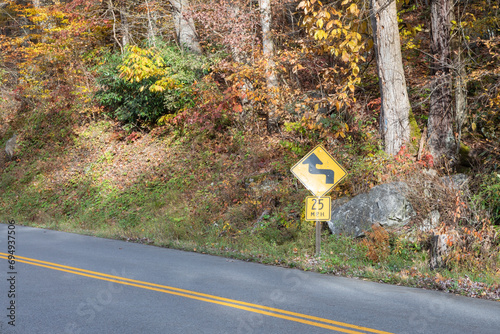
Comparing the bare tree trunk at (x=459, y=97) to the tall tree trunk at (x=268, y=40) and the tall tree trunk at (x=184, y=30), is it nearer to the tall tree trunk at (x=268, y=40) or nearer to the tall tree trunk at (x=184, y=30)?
the tall tree trunk at (x=268, y=40)

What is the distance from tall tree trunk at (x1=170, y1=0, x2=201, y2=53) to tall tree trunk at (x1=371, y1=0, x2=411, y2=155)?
33.8 feet

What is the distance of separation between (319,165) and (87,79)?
18.3m

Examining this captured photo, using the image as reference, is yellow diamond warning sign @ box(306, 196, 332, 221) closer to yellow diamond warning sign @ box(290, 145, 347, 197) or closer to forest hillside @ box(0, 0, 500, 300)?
yellow diamond warning sign @ box(290, 145, 347, 197)

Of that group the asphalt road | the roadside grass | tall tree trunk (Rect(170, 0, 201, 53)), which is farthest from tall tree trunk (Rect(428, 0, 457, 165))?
tall tree trunk (Rect(170, 0, 201, 53))

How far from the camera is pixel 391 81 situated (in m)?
12.5

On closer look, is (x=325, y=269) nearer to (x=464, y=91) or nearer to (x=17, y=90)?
(x=464, y=91)

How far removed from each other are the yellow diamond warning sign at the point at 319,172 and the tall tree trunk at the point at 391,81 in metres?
2.87

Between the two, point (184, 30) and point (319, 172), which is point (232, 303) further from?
point (184, 30)

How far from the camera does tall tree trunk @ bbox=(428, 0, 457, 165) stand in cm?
1214

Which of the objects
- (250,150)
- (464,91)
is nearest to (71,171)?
(250,150)

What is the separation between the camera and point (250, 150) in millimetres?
16750

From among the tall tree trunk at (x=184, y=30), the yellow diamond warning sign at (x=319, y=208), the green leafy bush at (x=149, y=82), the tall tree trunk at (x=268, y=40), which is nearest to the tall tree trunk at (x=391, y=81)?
the yellow diamond warning sign at (x=319, y=208)

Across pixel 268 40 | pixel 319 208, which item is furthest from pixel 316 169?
pixel 268 40

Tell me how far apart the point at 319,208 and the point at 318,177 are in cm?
72
